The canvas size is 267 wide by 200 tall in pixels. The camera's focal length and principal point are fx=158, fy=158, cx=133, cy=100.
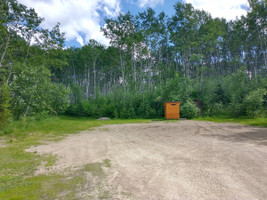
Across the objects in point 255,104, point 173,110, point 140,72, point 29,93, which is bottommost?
point 173,110

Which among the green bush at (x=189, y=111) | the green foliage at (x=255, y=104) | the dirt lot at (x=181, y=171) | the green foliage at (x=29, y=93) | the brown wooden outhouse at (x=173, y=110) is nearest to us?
the dirt lot at (x=181, y=171)

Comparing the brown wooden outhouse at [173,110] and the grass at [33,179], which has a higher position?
the brown wooden outhouse at [173,110]

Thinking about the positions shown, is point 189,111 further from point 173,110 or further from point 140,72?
point 140,72

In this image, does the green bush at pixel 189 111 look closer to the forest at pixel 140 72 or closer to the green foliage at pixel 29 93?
the forest at pixel 140 72

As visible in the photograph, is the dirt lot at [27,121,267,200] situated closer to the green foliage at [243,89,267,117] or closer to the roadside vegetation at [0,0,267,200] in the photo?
the roadside vegetation at [0,0,267,200]

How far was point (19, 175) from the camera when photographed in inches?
133

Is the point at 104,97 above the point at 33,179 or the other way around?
above

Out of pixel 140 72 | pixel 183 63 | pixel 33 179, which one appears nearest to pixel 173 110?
pixel 140 72

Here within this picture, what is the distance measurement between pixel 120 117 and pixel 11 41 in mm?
14632

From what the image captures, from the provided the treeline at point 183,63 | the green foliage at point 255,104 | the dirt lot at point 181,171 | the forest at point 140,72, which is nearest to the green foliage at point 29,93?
the forest at point 140,72

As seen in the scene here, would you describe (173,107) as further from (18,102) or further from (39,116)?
(18,102)

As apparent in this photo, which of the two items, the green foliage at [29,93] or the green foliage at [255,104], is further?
the green foliage at [255,104]

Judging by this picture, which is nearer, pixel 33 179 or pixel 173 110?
pixel 33 179

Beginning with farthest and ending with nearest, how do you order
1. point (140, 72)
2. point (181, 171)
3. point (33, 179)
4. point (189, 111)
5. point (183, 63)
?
1. point (183, 63)
2. point (140, 72)
3. point (189, 111)
4. point (181, 171)
5. point (33, 179)
